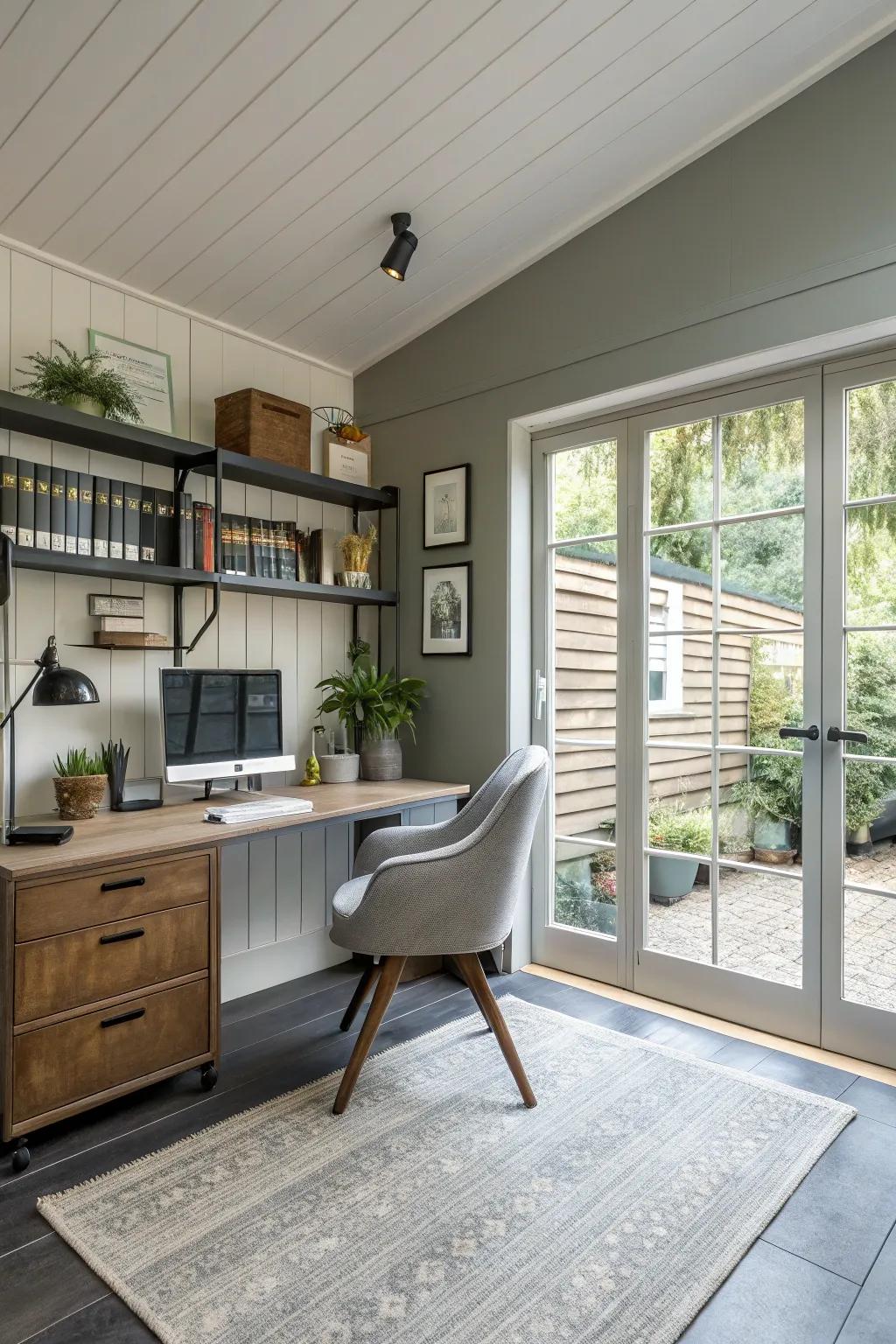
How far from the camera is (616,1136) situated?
82.5 inches

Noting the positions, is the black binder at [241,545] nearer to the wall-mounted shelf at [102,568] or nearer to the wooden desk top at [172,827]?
the wall-mounted shelf at [102,568]

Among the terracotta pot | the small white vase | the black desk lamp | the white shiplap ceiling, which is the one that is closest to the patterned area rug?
the black desk lamp

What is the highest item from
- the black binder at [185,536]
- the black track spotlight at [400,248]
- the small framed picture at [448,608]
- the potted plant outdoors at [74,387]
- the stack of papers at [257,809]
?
the black track spotlight at [400,248]

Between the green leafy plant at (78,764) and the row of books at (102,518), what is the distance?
62cm

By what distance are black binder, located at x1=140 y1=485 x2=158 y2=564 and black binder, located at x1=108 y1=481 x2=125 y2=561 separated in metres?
0.07

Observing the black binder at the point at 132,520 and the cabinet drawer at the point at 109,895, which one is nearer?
the cabinet drawer at the point at 109,895

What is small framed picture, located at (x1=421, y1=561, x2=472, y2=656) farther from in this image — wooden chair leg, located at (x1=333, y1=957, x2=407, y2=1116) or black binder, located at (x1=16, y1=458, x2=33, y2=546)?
black binder, located at (x1=16, y1=458, x2=33, y2=546)

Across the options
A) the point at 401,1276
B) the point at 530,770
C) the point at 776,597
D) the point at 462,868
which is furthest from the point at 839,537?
the point at 401,1276

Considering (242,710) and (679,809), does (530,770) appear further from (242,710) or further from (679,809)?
(242,710)

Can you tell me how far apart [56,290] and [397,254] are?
1101 mm

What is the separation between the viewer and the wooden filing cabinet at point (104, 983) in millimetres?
1982

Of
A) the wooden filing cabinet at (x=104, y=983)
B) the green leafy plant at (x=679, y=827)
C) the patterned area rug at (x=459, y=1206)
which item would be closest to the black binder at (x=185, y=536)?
the wooden filing cabinet at (x=104, y=983)

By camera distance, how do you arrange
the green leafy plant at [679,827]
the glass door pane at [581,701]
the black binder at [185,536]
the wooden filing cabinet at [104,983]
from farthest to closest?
the glass door pane at [581,701]
the green leafy plant at [679,827]
the black binder at [185,536]
the wooden filing cabinet at [104,983]

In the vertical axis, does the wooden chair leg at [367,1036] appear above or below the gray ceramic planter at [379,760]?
below
